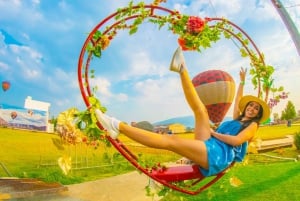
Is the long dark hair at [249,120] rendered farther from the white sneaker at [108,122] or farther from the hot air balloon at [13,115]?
the hot air balloon at [13,115]

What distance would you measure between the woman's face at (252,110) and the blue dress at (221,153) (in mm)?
121

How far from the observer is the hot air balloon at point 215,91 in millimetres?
3348

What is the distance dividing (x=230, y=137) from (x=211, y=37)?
0.69 meters

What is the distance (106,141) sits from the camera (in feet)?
8.06

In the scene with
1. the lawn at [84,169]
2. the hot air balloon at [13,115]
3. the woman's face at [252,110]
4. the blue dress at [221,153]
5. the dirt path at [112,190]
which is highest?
the hot air balloon at [13,115]

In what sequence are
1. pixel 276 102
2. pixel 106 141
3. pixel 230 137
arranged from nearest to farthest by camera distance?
pixel 106 141 < pixel 230 137 < pixel 276 102

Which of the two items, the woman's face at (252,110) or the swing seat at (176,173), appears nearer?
the swing seat at (176,173)

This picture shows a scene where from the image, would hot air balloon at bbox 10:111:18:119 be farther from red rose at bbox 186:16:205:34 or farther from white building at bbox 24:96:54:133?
red rose at bbox 186:16:205:34

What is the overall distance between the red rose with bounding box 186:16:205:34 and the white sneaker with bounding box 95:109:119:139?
2.71ft

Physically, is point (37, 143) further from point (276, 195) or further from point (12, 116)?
point (276, 195)

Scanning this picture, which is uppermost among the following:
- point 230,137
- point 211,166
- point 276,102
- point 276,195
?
point 276,102

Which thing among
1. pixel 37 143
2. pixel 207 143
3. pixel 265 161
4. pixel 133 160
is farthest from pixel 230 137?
pixel 265 161

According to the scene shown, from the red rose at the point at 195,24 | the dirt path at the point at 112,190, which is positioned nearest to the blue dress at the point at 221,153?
the red rose at the point at 195,24

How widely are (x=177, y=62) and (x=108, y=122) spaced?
0.60 metres
